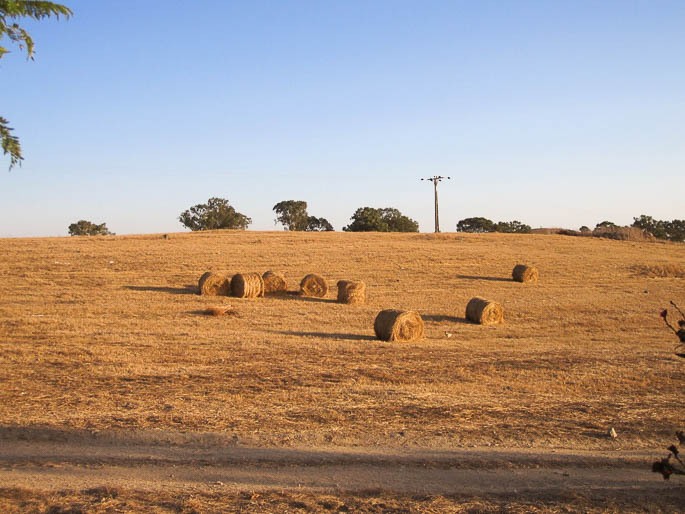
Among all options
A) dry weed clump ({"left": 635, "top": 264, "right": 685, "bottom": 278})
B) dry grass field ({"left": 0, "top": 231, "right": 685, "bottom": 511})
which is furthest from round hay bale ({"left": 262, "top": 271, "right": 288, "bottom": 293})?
dry weed clump ({"left": 635, "top": 264, "right": 685, "bottom": 278})

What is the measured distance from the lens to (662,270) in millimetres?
36250

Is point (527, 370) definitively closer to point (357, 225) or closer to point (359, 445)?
point (359, 445)

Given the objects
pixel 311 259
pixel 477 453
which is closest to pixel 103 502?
pixel 477 453

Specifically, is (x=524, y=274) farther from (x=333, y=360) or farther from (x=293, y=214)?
(x=293, y=214)

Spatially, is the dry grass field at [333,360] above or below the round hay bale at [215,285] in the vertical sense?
below

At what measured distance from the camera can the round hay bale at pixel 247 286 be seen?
992 inches

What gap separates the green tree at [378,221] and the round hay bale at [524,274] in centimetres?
4077

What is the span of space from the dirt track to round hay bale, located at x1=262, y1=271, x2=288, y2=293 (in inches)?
723

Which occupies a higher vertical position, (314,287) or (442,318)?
(314,287)

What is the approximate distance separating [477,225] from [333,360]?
83.7m

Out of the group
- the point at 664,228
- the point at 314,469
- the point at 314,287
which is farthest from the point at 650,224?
the point at 314,469

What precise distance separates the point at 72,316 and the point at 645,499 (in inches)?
754

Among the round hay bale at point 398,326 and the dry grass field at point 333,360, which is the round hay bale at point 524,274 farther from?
the round hay bale at point 398,326

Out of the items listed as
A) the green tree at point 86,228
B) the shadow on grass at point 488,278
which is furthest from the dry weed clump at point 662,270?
the green tree at point 86,228
